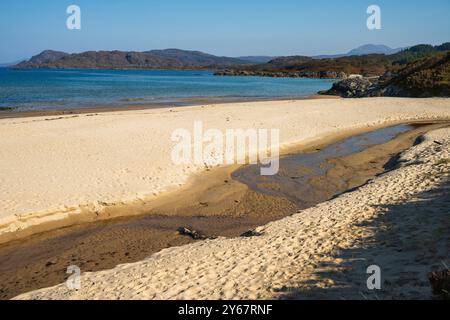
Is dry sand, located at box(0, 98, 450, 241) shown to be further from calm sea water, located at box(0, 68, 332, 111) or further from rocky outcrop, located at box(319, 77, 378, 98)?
rocky outcrop, located at box(319, 77, 378, 98)

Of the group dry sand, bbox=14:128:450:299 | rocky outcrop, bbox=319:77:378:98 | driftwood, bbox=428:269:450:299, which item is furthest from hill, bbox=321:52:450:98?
driftwood, bbox=428:269:450:299

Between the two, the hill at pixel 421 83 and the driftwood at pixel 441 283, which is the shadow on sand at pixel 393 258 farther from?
the hill at pixel 421 83

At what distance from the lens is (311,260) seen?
267 inches

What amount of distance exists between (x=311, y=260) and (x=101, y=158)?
9.22 meters

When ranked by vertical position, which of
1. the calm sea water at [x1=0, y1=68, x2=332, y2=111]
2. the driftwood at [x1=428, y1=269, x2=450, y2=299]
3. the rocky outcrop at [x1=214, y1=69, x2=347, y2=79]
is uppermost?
the rocky outcrop at [x1=214, y1=69, x2=347, y2=79]

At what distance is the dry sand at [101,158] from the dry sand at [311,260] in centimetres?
331

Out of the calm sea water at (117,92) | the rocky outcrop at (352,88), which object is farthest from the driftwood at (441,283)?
the rocky outcrop at (352,88)

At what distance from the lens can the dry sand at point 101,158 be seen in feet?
33.8

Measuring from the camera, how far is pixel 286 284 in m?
6.00

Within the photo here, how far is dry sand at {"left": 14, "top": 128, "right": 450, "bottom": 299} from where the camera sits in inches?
230

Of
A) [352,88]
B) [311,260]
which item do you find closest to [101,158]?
[311,260]

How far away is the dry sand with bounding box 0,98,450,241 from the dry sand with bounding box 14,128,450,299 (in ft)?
10.9
